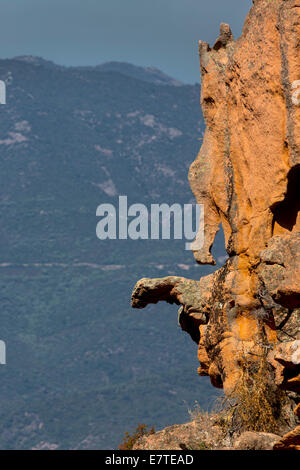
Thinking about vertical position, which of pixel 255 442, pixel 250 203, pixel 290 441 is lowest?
pixel 255 442

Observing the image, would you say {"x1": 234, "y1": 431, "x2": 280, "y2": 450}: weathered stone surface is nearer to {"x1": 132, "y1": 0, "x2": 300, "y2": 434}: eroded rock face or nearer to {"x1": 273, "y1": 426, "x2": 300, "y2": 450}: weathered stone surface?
{"x1": 273, "y1": 426, "x2": 300, "y2": 450}: weathered stone surface

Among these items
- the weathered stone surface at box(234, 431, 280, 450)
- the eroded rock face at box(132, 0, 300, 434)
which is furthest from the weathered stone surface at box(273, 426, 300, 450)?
the eroded rock face at box(132, 0, 300, 434)

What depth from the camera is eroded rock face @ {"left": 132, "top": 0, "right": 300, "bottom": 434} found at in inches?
826

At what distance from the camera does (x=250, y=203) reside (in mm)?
23203

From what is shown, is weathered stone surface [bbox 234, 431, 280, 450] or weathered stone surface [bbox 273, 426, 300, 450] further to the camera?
weathered stone surface [bbox 234, 431, 280, 450]

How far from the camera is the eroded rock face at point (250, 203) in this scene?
20984mm

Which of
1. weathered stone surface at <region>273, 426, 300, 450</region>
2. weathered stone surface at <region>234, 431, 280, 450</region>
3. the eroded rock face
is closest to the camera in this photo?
weathered stone surface at <region>273, 426, 300, 450</region>

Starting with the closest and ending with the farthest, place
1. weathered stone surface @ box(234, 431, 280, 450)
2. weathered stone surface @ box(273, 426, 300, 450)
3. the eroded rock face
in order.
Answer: weathered stone surface @ box(273, 426, 300, 450) → weathered stone surface @ box(234, 431, 280, 450) → the eroded rock face

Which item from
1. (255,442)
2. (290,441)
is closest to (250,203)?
(255,442)

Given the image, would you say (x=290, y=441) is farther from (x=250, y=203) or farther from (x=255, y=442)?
(x=250, y=203)

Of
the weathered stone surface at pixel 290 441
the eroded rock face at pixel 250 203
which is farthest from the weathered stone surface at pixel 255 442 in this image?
the eroded rock face at pixel 250 203

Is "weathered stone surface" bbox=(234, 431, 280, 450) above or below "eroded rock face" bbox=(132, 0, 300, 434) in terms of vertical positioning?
below
